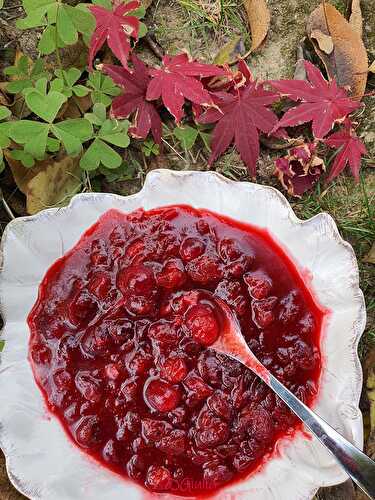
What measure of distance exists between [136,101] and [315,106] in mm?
567

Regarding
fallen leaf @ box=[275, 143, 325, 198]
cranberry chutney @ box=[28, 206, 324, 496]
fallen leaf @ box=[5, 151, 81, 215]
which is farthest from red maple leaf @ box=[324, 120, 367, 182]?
fallen leaf @ box=[5, 151, 81, 215]

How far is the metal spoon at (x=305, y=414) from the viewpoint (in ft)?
5.44

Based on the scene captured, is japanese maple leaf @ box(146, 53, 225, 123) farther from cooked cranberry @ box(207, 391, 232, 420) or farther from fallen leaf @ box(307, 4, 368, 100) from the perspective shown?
cooked cranberry @ box(207, 391, 232, 420)

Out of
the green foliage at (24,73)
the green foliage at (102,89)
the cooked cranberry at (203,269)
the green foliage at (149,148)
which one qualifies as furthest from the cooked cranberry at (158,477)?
the green foliage at (24,73)

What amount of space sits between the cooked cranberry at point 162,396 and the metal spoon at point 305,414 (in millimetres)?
173

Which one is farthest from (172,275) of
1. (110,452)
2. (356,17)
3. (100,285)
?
(356,17)

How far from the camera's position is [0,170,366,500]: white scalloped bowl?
1890mm

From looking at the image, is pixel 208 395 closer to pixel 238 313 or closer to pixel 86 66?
pixel 238 313

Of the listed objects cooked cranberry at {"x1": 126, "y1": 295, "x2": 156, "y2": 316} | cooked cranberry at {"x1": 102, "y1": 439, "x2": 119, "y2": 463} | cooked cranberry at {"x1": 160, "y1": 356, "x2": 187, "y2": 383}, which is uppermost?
cooked cranberry at {"x1": 126, "y1": 295, "x2": 156, "y2": 316}

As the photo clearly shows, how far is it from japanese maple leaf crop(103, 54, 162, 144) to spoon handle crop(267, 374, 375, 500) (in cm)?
88

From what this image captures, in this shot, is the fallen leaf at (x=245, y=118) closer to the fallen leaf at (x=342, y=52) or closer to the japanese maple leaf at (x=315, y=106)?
the japanese maple leaf at (x=315, y=106)

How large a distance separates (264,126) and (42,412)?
1.11 meters

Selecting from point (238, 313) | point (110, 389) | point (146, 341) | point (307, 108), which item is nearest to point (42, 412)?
point (110, 389)

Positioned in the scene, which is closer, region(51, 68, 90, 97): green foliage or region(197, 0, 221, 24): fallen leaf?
region(51, 68, 90, 97): green foliage
